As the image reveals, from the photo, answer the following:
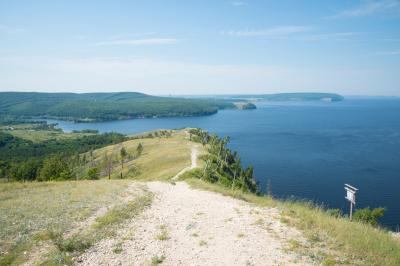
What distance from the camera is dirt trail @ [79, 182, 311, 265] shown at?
10.9 metres

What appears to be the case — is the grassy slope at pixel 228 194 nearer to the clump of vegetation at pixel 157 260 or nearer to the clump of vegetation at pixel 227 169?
the clump of vegetation at pixel 157 260

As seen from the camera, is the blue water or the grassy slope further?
the blue water

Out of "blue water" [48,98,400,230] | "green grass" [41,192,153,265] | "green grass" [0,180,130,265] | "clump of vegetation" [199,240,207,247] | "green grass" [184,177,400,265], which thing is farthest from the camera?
"blue water" [48,98,400,230]

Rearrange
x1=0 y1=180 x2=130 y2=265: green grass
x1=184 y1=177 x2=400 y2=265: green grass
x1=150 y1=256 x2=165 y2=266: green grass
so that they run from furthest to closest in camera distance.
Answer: x1=0 y1=180 x2=130 y2=265: green grass < x1=150 y1=256 x2=165 y2=266: green grass < x1=184 y1=177 x2=400 y2=265: green grass

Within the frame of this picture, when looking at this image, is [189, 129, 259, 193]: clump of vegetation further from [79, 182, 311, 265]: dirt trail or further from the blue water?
[79, 182, 311, 265]: dirt trail

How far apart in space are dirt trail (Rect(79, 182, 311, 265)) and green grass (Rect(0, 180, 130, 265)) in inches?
113

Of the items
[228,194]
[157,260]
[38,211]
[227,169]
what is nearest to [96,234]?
[157,260]

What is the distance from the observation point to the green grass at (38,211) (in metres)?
12.3

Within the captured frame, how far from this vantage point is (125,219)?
15.8 metres

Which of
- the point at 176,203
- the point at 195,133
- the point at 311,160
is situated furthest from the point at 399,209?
the point at 195,133

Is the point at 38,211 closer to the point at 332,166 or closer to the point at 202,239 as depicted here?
the point at 202,239

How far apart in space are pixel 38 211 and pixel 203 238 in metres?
10.1

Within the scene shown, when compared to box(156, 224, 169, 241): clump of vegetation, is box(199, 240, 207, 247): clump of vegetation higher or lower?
higher

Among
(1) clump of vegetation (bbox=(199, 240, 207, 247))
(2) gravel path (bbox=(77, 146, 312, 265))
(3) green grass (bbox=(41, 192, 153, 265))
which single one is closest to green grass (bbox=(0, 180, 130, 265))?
(3) green grass (bbox=(41, 192, 153, 265))
